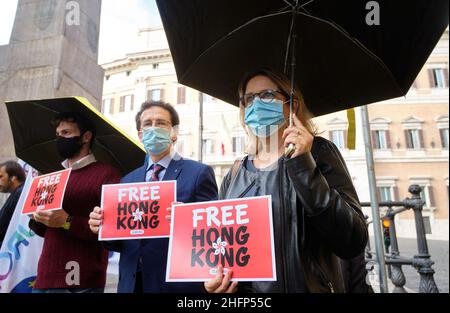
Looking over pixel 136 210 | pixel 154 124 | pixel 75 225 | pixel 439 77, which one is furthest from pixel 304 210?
pixel 439 77

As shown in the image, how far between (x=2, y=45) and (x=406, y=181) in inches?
1177

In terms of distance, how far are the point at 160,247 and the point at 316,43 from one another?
64.1 inches

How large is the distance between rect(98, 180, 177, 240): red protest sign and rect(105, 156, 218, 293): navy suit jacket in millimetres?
251

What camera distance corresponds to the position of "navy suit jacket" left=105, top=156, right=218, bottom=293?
2.03m

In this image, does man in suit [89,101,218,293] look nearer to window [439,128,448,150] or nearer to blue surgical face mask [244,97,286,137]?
blue surgical face mask [244,97,286,137]

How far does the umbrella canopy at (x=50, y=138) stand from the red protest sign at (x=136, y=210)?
29.8 inches

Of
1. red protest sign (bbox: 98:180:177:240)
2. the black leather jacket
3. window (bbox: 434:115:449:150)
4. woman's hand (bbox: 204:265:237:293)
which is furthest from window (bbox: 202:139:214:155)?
window (bbox: 434:115:449:150)

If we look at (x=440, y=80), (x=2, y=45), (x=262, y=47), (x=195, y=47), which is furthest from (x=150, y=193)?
(x=440, y=80)

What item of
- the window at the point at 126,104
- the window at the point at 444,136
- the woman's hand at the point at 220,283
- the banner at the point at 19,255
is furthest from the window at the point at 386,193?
the woman's hand at the point at 220,283

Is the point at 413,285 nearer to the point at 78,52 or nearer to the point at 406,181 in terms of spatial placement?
the point at 78,52

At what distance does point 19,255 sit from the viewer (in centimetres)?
284

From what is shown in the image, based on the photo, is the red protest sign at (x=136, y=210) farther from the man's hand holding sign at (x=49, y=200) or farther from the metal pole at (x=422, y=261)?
the metal pole at (x=422, y=261)

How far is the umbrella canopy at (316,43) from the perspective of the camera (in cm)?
201

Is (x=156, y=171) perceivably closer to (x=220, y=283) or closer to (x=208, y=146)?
(x=220, y=283)
